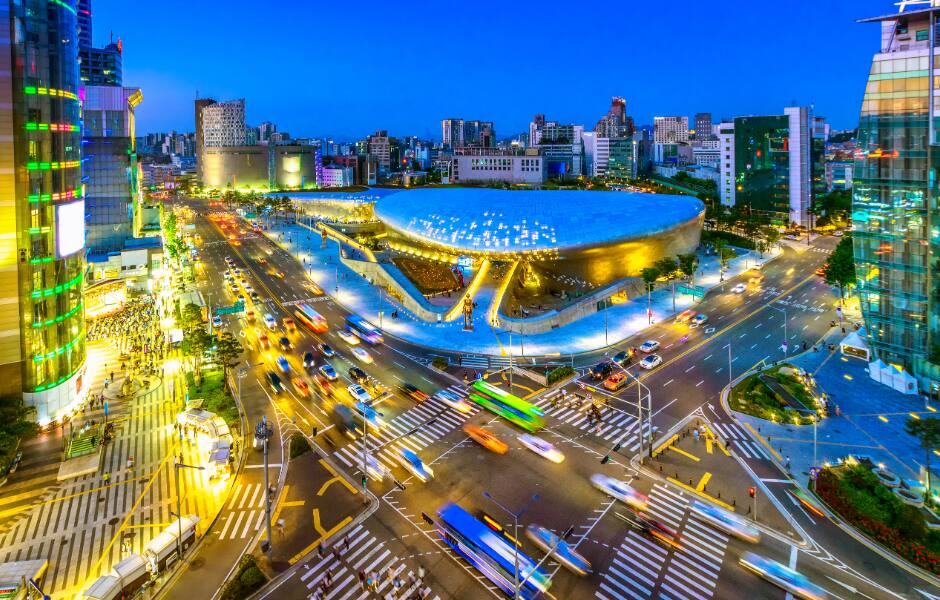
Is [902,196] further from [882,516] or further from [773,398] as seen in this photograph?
[882,516]

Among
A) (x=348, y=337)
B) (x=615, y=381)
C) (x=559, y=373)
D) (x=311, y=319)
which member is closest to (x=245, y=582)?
(x=559, y=373)

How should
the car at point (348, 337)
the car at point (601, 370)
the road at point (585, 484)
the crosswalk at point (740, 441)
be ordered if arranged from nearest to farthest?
the road at point (585, 484) → the crosswalk at point (740, 441) → the car at point (601, 370) → the car at point (348, 337)

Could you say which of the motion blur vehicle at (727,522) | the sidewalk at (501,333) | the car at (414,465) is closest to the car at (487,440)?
the car at (414,465)

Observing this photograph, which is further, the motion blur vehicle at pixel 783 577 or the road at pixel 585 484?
the road at pixel 585 484

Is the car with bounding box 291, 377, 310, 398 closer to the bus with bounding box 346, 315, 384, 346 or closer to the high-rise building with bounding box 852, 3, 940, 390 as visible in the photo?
the bus with bounding box 346, 315, 384, 346

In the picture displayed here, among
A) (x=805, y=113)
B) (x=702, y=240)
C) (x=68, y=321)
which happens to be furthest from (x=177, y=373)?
(x=805, y=113)

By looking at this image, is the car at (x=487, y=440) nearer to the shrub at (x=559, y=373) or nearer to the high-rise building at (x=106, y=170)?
the shrub at (x=559, y=373)

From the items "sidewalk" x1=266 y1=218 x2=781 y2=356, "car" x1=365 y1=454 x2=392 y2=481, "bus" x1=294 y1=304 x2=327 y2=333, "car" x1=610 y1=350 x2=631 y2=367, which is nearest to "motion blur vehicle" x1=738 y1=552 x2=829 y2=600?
"car" x1=365 y1=454 x2=392 y2=481
